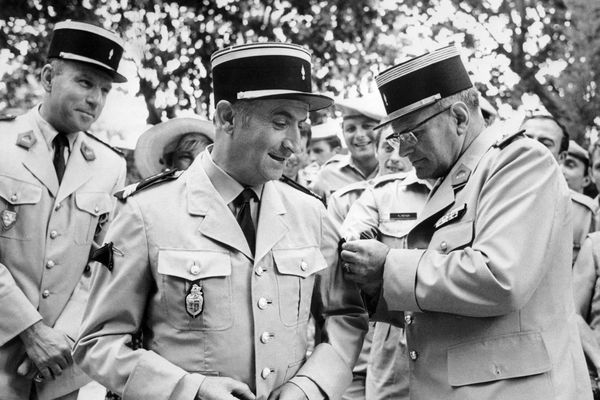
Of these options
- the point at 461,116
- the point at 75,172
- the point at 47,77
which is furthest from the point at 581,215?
the point at 47,77

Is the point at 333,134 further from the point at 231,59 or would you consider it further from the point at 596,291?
the point at 231,59

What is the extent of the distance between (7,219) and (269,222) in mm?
1634

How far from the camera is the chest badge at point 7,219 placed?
399 centimetres

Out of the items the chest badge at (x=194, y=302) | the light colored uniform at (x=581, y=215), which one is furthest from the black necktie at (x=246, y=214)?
the light colored uniform at (x=581, y=215)

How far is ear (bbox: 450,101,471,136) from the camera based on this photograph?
3.40 metres

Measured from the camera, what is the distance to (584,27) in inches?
480

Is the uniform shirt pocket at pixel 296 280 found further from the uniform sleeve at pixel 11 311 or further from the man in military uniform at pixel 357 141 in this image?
the man in military uniform at pixel 357 141

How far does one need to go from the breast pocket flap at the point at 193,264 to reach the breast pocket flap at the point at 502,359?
1.06m

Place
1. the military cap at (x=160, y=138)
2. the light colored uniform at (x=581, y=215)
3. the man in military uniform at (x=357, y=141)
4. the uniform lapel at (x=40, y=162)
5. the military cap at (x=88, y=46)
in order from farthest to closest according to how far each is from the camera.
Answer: the man in military uniform at (x=357, y=141)
the light colored uniform at (x=581, y=215)
the military cap at (x=160, y=138)
the military cap at (x=88, y=46)
the uniform lapel at (x=40, y=162)

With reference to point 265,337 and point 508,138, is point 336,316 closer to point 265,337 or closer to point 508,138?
point 265,337

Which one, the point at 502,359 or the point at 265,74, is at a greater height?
the point at 265,74

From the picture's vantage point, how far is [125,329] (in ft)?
9.87

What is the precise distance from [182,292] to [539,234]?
1450mm

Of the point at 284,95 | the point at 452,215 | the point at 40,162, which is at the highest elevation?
the point at 284,95
